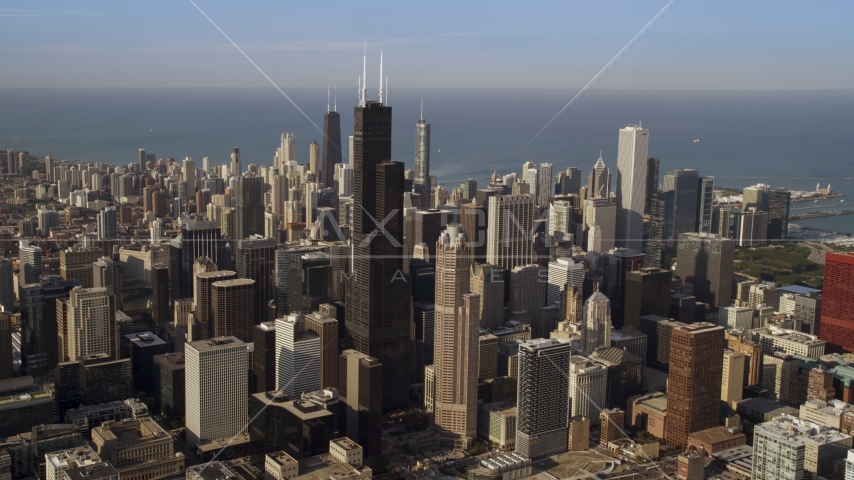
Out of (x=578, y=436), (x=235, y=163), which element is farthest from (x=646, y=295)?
(x=235, y=163)

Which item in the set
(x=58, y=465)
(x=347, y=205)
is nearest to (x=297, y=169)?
(x=347, y=205)

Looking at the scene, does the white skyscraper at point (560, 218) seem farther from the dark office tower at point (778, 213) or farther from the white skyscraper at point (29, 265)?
the white skyscraper at point (29, 265)

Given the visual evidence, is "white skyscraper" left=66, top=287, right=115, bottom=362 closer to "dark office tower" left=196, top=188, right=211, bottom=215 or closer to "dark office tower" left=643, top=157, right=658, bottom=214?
"dark office tower" left=196, top=188, right=211, bottom=215

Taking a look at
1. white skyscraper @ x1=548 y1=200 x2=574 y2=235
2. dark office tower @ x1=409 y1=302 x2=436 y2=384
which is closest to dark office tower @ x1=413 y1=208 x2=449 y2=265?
dark office tower @ x1=409 y1=302 x2=436 y2=384

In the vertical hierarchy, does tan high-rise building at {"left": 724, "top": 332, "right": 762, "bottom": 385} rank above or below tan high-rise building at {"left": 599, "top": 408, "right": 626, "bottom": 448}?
above

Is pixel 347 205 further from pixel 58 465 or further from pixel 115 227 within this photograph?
pixel 58 465

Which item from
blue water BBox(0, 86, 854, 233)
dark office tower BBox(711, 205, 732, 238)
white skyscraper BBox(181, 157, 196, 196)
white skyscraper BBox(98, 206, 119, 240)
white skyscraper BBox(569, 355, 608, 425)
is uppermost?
blue water BBox(0, 86, 854, 233)

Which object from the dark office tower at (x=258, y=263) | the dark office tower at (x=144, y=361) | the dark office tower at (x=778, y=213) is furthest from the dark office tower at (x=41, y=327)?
the dark office tower at (x=778, y=213)

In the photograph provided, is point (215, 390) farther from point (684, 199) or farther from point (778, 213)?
point (778, 213)
